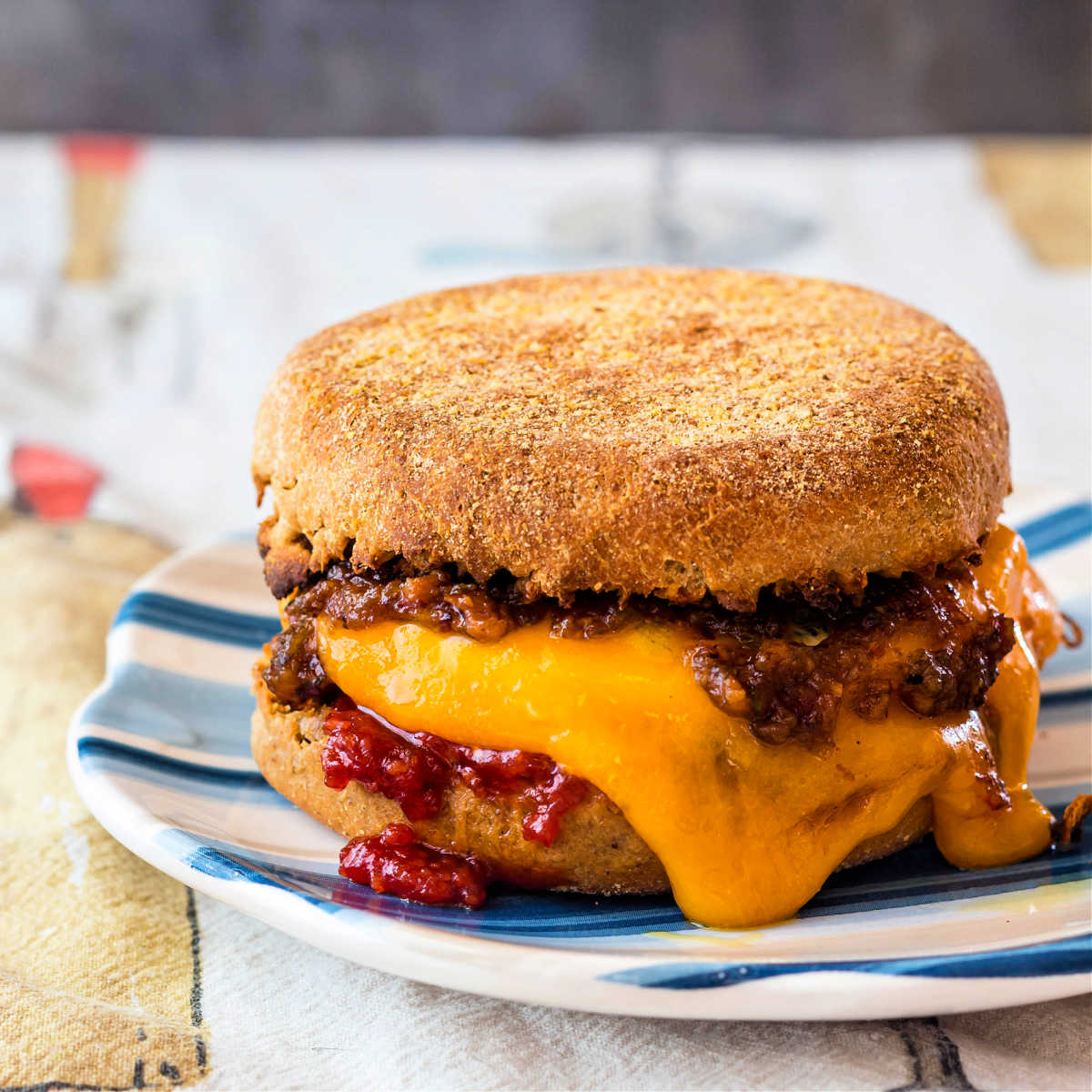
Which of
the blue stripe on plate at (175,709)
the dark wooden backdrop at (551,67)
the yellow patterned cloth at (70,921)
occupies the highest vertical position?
the dark wooden backdrop at (551,67)

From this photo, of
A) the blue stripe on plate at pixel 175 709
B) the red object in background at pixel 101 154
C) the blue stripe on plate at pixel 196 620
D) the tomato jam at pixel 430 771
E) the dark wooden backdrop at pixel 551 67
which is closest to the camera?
the tomato jam at pixel 430 771

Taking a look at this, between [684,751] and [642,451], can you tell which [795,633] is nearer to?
[684,751]

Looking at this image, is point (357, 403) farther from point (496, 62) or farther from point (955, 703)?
point (496, 62)

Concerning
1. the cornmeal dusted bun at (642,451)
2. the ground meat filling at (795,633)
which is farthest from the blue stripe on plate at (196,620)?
the ground meat filling at (795,633)

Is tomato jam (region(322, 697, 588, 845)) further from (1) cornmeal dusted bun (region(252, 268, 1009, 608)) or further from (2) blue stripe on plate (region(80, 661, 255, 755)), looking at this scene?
(2) blue stripe on plate (region(80, 661, 255, 755))

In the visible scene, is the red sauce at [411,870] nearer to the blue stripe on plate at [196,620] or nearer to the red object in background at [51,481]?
the blue stripe on plate at [196,620]

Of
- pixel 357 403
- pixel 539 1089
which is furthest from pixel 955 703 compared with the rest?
pixel 357 403

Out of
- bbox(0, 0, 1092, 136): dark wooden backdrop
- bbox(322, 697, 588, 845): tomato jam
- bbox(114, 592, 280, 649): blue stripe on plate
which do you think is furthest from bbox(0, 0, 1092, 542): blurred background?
bbox(322, 697, 588, 845): tomato jam
